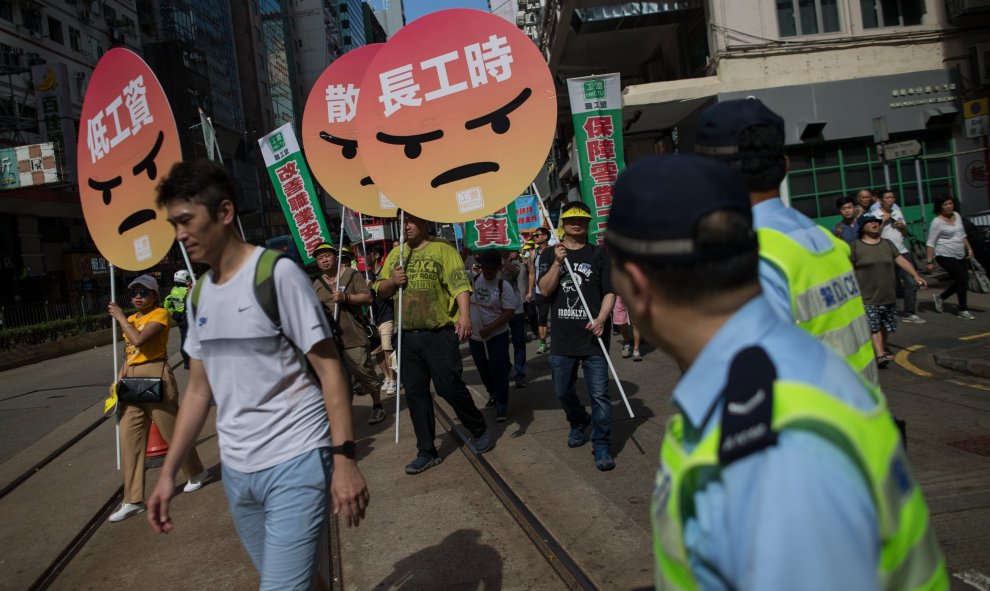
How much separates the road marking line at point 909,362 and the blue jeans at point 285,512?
651 cm

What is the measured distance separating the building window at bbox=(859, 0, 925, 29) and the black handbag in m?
18.6

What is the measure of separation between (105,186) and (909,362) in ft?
25.7

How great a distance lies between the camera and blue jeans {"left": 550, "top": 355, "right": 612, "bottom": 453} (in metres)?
4.89

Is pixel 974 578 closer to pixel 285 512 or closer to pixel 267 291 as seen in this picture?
pixel 285 512

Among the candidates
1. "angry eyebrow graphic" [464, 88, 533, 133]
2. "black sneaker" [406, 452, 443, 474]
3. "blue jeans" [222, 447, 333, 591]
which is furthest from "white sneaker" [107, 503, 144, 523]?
"angry eyebrow graphic" [464, 88, 533, 133]

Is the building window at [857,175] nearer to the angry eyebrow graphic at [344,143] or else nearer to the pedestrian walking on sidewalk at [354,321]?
the angry eyebrow graphic at [344,143]

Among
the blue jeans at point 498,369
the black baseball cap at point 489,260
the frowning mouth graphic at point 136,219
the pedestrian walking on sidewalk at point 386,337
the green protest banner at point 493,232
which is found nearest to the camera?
the frowning mouth graphic at point 136,219

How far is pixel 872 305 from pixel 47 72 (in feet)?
98.4

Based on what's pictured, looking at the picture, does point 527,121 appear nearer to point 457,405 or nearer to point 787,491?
point 457,405

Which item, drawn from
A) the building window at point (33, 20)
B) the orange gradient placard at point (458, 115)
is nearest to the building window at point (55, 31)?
the building window at point (33, 20)

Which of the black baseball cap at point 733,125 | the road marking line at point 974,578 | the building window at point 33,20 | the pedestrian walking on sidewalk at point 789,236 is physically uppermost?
the building window at point 33,20

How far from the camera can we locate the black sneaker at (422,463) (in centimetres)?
523

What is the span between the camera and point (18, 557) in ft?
15.1

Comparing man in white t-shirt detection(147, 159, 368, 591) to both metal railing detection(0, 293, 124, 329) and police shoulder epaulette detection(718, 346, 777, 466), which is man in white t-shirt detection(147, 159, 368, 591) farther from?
metal railing detection(0, 293, 124, 329)
